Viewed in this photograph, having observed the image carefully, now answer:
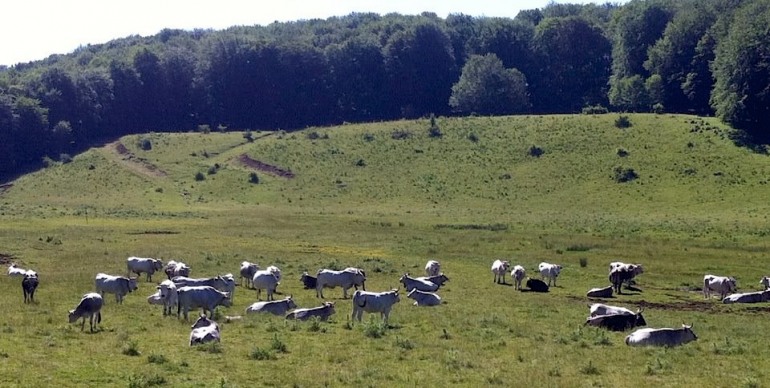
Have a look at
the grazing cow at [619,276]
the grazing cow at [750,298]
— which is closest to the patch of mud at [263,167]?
the grazing cow at [619,276]

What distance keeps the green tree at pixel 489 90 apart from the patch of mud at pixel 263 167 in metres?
44.2

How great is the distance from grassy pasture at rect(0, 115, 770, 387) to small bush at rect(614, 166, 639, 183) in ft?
2.89

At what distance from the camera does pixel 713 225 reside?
7019 cm

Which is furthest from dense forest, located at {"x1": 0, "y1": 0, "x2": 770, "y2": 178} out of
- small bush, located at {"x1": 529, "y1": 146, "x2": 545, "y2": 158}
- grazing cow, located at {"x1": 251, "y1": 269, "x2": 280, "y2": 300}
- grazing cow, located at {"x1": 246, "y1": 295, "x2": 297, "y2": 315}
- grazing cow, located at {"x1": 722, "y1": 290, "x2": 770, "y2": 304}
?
grazing cow, located at {"x1": 246, "y1": 295, "x2": 297, "y2": 315}

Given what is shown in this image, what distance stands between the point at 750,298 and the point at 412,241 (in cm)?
2782

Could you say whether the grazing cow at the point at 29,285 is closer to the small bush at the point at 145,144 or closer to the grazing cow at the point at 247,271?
the grazing cow at the point at 247,271

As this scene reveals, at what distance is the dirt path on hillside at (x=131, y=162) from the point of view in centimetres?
11456

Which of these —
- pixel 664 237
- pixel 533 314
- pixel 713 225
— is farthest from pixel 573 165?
pixel 533 314

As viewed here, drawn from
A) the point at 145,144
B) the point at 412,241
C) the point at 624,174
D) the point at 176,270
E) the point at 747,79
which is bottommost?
the point at 145,144

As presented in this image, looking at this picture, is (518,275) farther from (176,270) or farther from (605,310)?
(176,270)

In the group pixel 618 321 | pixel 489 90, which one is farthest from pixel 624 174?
pixel 618 321

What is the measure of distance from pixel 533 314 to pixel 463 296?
6072mm

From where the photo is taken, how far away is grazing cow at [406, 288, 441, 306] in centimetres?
3466

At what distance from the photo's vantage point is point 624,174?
9631 cm
